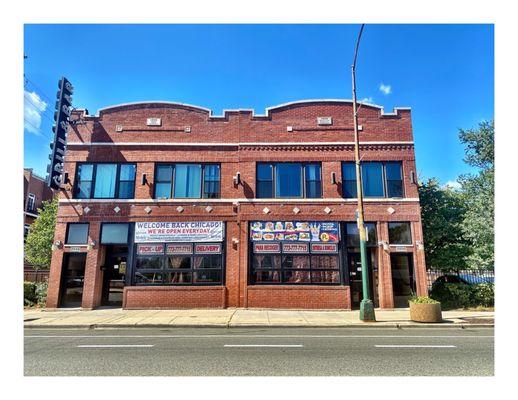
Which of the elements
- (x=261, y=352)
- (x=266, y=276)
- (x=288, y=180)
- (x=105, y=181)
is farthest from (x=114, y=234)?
(x=261, y=352)

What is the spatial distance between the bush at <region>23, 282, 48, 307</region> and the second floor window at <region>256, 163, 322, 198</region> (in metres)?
11.7

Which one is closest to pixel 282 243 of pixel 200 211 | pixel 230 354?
pixel 200 211

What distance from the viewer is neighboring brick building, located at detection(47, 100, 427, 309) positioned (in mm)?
15359

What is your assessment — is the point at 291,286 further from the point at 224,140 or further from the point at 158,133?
the point at 158,133

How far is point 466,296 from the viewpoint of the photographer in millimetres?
15250

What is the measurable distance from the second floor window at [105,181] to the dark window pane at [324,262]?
9.23m

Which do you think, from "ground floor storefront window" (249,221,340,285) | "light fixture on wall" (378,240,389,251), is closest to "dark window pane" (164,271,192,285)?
"ground floor storefront window" (249,221,340,285)

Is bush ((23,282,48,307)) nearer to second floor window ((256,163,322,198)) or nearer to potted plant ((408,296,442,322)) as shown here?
second floor window ((256,163,322,198))

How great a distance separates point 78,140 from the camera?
54.9 ft

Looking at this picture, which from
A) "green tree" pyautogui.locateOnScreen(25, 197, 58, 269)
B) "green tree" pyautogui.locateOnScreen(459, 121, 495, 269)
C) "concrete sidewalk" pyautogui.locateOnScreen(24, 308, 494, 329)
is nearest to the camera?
"concrete sidewalk" pyautogui.locateOnScreen(24, 308, 494, 329)

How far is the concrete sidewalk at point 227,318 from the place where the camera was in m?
11.4

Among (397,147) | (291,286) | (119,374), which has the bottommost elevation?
(119,374)

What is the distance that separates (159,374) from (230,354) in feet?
5.93

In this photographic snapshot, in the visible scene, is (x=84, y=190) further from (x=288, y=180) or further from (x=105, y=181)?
(x=288, y=180)
